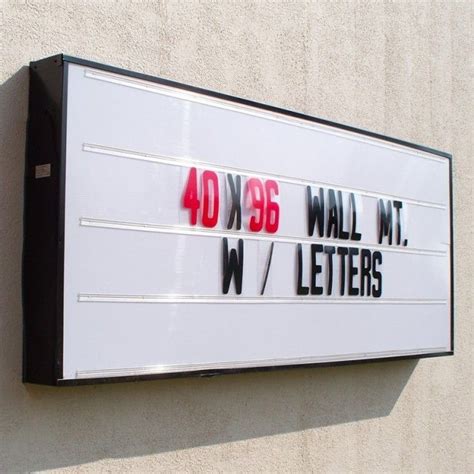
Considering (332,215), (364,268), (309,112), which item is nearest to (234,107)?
(309,112)

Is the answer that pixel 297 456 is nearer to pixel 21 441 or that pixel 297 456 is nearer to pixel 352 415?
pixel 352 415

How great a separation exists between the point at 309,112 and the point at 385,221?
1.06 meters

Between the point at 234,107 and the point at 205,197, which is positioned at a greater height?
the point at 234,107

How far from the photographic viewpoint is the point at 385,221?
7.04 meters

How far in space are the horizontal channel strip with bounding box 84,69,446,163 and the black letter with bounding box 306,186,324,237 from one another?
1.50 ft

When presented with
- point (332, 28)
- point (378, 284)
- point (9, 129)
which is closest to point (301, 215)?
point (378, 284)

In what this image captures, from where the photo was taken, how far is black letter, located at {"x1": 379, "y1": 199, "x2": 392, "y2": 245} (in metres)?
6.98

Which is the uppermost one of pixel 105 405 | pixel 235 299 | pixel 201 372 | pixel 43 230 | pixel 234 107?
pixel 234 107

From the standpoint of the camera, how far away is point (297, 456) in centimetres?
648

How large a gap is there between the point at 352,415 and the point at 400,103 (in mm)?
2631

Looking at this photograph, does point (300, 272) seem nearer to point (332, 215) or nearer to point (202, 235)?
point (332, 215)

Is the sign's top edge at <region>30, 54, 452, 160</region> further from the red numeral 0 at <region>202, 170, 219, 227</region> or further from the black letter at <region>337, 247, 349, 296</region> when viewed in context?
the black letter at <region>337, 247, 349, 296</region>

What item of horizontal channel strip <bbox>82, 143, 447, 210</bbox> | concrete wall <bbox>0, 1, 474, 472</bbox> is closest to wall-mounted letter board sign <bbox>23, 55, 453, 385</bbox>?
horizontal channel strip <bbox>82, 143, 447, 210</bbox>

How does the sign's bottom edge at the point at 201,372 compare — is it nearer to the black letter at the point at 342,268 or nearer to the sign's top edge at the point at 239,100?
the black letter at the point at 342,268
